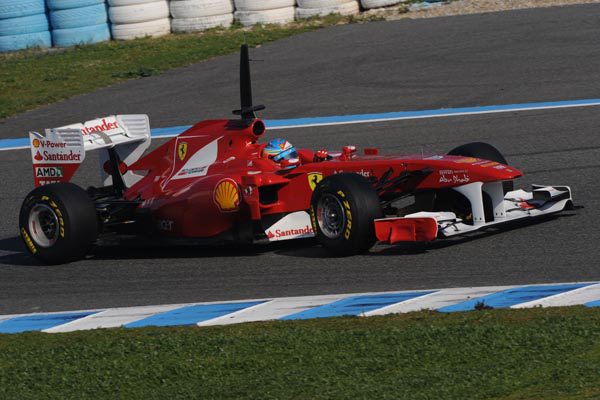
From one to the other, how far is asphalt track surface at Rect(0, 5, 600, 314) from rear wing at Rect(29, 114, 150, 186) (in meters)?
0.83

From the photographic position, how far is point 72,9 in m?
22.6

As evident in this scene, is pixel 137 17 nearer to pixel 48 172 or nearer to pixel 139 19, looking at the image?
pixel 139 19

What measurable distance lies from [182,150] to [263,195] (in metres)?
1.16

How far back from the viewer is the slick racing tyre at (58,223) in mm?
10297

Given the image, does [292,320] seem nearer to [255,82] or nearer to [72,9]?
[255,82]

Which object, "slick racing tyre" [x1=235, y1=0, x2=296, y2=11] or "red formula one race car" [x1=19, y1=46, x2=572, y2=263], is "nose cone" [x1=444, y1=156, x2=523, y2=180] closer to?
"red formula one race car" [x1=19, y1=46, x2=572, y2=263]

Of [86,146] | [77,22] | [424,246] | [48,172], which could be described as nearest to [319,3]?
[77,22]

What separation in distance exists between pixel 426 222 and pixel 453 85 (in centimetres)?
878

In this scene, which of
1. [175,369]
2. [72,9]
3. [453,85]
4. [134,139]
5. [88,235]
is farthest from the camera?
[72,9]

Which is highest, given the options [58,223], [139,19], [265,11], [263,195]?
[139,19]

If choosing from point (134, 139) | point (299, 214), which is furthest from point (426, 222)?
point (134, 139)

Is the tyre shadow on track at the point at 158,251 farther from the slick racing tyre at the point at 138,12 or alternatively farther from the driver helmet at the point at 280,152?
the slick racing tyre at the point at 138,12

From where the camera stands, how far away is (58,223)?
1035 cm

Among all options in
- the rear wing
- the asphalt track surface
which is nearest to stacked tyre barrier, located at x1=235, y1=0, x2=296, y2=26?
the asphalt track surface
